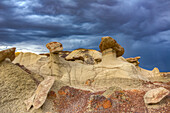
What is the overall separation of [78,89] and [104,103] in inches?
80.1

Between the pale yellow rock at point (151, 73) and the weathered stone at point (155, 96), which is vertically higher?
the pale yellow rock at point (151, 73)

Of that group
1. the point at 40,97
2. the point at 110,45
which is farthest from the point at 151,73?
the point at 40,97

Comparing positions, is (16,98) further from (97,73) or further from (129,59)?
(129,59)

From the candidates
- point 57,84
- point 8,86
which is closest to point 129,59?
point 57,84

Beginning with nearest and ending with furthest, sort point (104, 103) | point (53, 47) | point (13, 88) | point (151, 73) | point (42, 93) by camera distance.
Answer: point (104, 103)
point (42, 93)
point (13, 88)
point (53, 47)
point (151, 73)

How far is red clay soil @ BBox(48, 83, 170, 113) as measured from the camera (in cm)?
441

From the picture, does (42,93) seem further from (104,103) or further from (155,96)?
(155,96)

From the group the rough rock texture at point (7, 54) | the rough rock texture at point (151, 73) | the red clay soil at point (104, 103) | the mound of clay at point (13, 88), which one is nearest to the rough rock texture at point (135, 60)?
the rough rock texture at point (151, 73)

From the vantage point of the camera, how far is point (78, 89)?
6535 mm

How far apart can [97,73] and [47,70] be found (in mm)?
2955

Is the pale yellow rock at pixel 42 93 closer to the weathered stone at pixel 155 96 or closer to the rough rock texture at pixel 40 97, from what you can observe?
the rough rock texture at pixel 40 97

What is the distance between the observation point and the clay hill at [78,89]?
4.64 m

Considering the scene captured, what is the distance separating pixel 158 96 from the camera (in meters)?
4.44

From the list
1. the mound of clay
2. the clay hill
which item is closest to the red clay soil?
the clay hill
